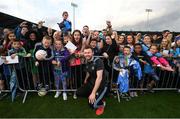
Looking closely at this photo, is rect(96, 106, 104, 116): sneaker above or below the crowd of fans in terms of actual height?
below

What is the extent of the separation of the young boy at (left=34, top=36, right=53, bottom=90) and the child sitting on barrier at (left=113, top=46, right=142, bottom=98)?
1.82 meters

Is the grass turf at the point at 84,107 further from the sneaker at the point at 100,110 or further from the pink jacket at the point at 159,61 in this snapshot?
the pink jacket at the point at 159,61

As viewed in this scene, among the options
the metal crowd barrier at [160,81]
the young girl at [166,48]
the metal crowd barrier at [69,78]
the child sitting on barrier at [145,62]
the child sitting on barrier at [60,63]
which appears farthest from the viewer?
the young girl at [166,48]

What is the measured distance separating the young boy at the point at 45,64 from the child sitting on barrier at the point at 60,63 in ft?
0.53

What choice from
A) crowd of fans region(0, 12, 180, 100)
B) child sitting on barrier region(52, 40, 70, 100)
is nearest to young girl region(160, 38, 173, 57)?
crowd of fans region(0, 12, 180, 100)

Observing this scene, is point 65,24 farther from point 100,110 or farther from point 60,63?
point 100,110

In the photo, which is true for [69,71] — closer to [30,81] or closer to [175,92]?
[30,81]

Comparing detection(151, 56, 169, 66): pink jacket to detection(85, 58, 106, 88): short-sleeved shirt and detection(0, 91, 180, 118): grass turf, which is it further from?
detection(85, 58, 106, 88): short-sleeved shirt

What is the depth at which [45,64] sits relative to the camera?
18.1 ft

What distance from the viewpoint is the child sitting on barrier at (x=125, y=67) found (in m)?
5.45

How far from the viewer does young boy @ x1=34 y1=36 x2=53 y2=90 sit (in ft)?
17.7

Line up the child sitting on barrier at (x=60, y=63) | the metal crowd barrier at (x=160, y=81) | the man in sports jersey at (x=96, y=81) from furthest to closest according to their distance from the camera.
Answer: the metal crowd barrier at (x=160, y=81)
the child sitting on barrier at (x=60, y=63)
the man in sports jersey at (x=96, y=81)

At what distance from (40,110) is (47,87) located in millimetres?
1009

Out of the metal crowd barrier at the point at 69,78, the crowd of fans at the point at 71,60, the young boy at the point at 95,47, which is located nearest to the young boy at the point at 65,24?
the crowd of fans at the point at 71,60
